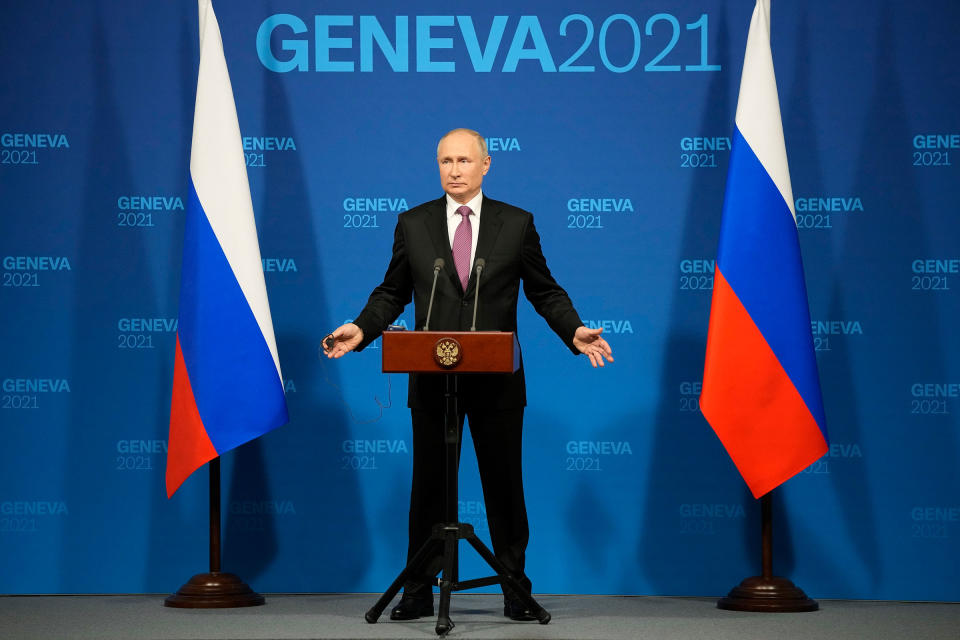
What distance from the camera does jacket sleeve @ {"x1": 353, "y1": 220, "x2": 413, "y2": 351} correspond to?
4.00 meters

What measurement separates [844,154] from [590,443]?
69.0 inches

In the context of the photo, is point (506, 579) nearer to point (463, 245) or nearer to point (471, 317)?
point (471, 317)

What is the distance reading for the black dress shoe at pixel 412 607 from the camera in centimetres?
402

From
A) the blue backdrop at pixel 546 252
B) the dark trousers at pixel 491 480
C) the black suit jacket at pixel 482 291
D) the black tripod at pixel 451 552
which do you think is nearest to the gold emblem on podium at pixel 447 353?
the black tripod at pixel 451 552

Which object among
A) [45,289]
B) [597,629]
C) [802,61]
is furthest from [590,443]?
[45,289]

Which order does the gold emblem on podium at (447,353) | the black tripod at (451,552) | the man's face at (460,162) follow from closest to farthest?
the gold emblem on podium at (447,353) < the black tripod at (451,552) < the man's face at (460,162)

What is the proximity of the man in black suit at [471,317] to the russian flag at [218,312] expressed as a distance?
0.67 meters

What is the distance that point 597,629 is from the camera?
3.93 meters

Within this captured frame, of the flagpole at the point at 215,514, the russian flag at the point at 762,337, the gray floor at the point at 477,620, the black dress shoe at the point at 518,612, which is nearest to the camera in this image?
the gray floor at the point at 477,620

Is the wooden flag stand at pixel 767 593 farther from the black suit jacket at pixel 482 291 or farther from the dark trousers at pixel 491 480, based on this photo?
the black suit jacket at pixel 482 291

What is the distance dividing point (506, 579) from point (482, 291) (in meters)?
1.04

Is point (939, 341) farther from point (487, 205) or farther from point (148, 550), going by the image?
point (148, 550)

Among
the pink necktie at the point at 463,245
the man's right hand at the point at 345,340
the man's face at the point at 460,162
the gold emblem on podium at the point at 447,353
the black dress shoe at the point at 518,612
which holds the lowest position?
the black dress shoe at the point at 518,612

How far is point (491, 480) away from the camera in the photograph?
13.3 feet
